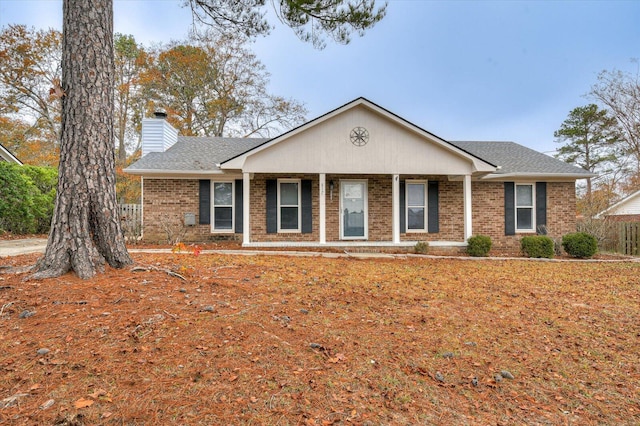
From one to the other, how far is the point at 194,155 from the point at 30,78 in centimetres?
1482

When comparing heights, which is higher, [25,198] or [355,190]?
[355,190]

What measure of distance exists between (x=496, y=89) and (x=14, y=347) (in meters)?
21.5

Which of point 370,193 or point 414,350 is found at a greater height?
point 370,193

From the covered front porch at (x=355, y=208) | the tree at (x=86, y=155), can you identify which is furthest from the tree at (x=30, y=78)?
the tree at (x=86, y=155)

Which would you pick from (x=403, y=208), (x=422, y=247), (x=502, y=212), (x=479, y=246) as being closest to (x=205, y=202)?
(x=403, y=208)

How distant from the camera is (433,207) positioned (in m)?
11.8

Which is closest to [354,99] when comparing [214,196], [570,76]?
[214,196]

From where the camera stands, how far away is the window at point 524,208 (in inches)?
474

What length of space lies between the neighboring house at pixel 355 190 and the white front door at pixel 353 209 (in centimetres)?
3

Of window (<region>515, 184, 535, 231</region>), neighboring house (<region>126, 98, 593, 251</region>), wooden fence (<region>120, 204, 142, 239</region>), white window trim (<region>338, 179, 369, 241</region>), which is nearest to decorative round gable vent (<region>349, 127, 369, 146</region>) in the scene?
neighboring house (<region>126, 98, 593, 251</region>)

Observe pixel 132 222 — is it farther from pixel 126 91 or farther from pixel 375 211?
pixel 126 91

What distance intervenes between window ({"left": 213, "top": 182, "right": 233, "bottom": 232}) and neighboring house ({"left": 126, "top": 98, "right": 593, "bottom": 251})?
A: 34mm

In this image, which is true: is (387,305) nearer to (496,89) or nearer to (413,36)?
(413,36)

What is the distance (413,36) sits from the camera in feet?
50.5
